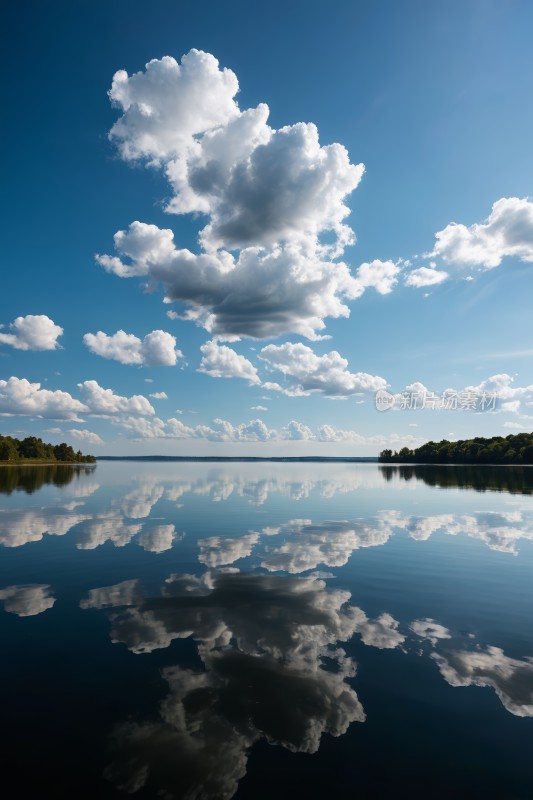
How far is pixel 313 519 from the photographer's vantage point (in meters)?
42.6

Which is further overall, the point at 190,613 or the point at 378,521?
the point at 378,521

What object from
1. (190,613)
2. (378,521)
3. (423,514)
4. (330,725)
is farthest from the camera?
(423,514)

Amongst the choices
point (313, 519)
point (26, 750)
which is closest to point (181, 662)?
point (26, 750)

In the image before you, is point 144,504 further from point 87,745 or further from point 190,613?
point 87,745

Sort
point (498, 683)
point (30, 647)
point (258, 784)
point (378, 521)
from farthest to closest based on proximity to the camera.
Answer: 1. point (378, 521)
2. point (30, 647)
3. point (498, 683)
4. point (258, 784)

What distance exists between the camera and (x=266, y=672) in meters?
12.2

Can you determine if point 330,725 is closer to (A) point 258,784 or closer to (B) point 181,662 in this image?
(A) point 258,784

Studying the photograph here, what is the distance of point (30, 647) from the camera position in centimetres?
1380

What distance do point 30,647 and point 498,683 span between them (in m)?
14.8

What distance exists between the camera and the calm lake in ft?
27.7

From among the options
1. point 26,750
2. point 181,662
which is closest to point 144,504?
point 181,662

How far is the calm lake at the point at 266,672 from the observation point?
845 cm

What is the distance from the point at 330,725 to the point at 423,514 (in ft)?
133

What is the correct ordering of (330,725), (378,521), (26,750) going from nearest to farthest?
(26,750) < (330,725) < (378,521)
